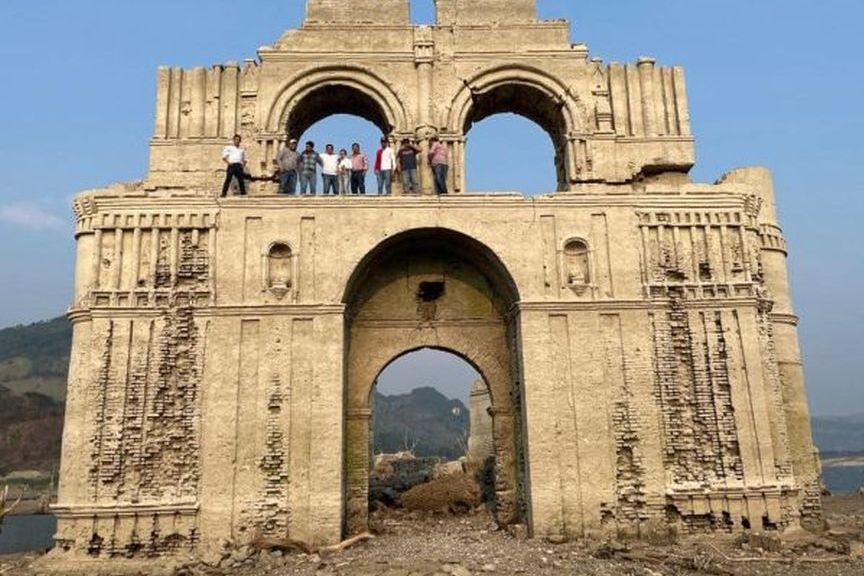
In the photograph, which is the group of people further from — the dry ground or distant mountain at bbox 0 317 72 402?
distant mountain at bbox 0 317 72 402

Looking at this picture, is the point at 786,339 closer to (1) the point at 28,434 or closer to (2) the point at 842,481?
(1) the point at 28,434

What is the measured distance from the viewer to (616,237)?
14195 millimetres

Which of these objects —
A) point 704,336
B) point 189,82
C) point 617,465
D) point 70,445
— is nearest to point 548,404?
point 617,465

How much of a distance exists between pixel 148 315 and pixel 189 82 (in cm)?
567

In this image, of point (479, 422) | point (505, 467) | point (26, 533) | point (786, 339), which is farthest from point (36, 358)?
point (786, 339)

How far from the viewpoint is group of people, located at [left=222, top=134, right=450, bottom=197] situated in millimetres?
14602

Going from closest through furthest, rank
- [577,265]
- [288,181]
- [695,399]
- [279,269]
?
[695,399]
[279,269]
[577,265]
[288,181]

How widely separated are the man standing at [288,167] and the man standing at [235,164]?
30.5 inches

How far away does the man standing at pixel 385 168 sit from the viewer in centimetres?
1499

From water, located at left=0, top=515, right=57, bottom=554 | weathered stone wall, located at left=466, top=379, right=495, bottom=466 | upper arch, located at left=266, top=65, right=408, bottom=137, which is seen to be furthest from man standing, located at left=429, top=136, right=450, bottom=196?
water, located at left=0, top=515, right=57, bottom=554

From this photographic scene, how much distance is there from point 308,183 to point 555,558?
28.7 ft

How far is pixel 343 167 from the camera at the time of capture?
1527 cm

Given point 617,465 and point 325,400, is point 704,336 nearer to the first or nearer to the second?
point 617,465

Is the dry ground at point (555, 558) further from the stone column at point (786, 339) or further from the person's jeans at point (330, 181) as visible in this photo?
the person's jeans at point (330, 181)
